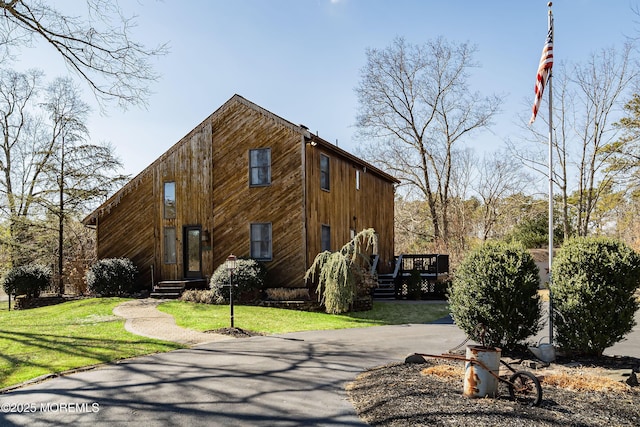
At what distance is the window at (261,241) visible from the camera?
19828 millimetres

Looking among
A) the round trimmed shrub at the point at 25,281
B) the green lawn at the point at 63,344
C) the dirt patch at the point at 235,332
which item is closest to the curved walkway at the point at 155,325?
the dirt patch at the point at 235,332

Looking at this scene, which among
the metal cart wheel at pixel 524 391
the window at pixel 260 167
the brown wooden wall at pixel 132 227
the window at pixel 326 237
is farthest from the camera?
the brown wooden wall at pixel 132 227

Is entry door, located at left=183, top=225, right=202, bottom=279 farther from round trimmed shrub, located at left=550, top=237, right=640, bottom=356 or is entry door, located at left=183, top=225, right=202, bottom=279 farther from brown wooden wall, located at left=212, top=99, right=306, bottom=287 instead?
round trimmed shrub, located at left=550, top=237, right=640, bottom=356

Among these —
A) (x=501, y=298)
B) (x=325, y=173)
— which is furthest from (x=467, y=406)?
(x=325, y=173)

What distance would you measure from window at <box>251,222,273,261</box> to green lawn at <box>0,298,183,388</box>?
235 inches

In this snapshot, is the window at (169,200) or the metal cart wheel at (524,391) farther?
the window at (169,200)

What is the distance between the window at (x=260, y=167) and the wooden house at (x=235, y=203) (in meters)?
0.04

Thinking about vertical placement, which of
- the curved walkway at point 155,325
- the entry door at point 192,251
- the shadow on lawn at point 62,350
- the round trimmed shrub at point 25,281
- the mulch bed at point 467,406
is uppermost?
the entry door at point 192,251

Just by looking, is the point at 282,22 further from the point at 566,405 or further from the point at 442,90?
the point at 442,90

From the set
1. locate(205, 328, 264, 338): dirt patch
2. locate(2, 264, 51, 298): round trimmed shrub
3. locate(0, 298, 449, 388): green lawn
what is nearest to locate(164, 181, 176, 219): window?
locate(0, 298, 449, 388): green lawn

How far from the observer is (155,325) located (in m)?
13.5

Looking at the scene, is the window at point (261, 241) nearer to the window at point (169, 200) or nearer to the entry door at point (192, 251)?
the entry door at point (192, 251)

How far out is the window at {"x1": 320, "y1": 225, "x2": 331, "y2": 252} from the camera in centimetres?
2062

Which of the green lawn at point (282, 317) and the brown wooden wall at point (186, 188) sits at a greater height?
the brown wooden wall at point (186, 188)
